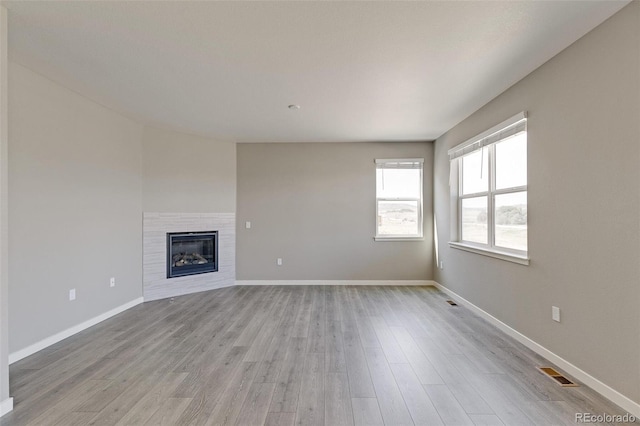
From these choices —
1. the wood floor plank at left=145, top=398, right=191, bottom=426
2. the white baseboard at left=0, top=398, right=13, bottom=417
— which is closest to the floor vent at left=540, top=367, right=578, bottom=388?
the wood floor plank at left=145, top=398, right=191, bottom=426

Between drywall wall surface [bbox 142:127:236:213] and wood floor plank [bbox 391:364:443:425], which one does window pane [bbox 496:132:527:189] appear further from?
drywall wall surface [bbox 142:127:236:213]

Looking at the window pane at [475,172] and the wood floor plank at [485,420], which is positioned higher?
the window pane at [475,172]

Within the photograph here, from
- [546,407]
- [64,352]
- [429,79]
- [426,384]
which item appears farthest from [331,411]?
[429,79]

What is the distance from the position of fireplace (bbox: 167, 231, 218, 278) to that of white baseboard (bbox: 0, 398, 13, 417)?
8.91 feet

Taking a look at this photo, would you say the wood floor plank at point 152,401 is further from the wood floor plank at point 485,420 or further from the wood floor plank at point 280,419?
the wood floor plank at point 485,420

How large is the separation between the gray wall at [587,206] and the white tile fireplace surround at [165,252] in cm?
420

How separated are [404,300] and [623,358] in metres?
2.55

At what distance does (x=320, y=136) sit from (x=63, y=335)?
4.11m

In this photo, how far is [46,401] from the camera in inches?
79.0

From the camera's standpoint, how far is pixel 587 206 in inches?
86.4

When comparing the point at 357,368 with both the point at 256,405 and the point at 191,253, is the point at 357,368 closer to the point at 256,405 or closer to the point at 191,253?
the point at 256,405

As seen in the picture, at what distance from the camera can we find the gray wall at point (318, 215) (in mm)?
5309

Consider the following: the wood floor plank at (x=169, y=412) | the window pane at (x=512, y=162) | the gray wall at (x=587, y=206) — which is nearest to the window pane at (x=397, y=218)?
the window pane at (x=512, y=162)

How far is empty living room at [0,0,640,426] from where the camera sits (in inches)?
75.7
